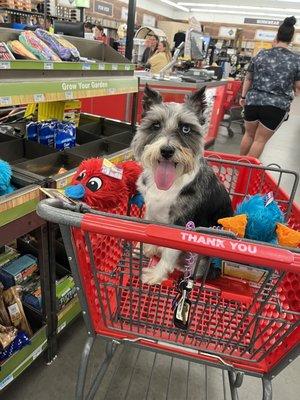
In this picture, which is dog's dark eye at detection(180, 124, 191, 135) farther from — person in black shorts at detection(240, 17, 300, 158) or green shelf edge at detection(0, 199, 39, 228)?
person in black shorts at detection(240, 17, 300, 158)

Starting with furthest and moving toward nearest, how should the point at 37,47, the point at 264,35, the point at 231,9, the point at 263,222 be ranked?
the point at 264,35 < the point at 231,9 < the point at 37,47 < the point at 263,222

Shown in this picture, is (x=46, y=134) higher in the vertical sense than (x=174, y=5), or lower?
lower

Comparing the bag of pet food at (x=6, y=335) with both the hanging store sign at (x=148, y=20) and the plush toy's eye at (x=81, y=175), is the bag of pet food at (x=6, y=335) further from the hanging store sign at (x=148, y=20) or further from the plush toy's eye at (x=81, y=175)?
the hanging store sign at (x=148, y=20)

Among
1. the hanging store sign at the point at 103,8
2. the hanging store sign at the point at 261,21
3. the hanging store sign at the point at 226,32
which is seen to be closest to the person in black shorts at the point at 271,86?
the hanging store sign at the point at 103,8

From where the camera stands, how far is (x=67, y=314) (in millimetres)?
1622

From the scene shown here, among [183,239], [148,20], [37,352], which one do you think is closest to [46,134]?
[37,352]

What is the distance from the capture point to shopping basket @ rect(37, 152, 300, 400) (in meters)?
0.69

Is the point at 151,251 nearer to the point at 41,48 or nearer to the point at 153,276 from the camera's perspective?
the point at 153,276

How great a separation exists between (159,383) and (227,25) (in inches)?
862

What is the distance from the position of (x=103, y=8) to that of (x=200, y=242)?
15768mm

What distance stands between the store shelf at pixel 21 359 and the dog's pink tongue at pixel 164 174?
84 cm

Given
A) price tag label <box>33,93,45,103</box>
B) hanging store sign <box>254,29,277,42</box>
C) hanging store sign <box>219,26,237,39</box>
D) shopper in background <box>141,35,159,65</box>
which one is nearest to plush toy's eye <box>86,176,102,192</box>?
price tag label <box>33,93,45,103</box>

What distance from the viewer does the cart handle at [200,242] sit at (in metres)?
0.66

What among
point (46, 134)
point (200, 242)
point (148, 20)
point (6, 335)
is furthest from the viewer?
point (148, 20)
